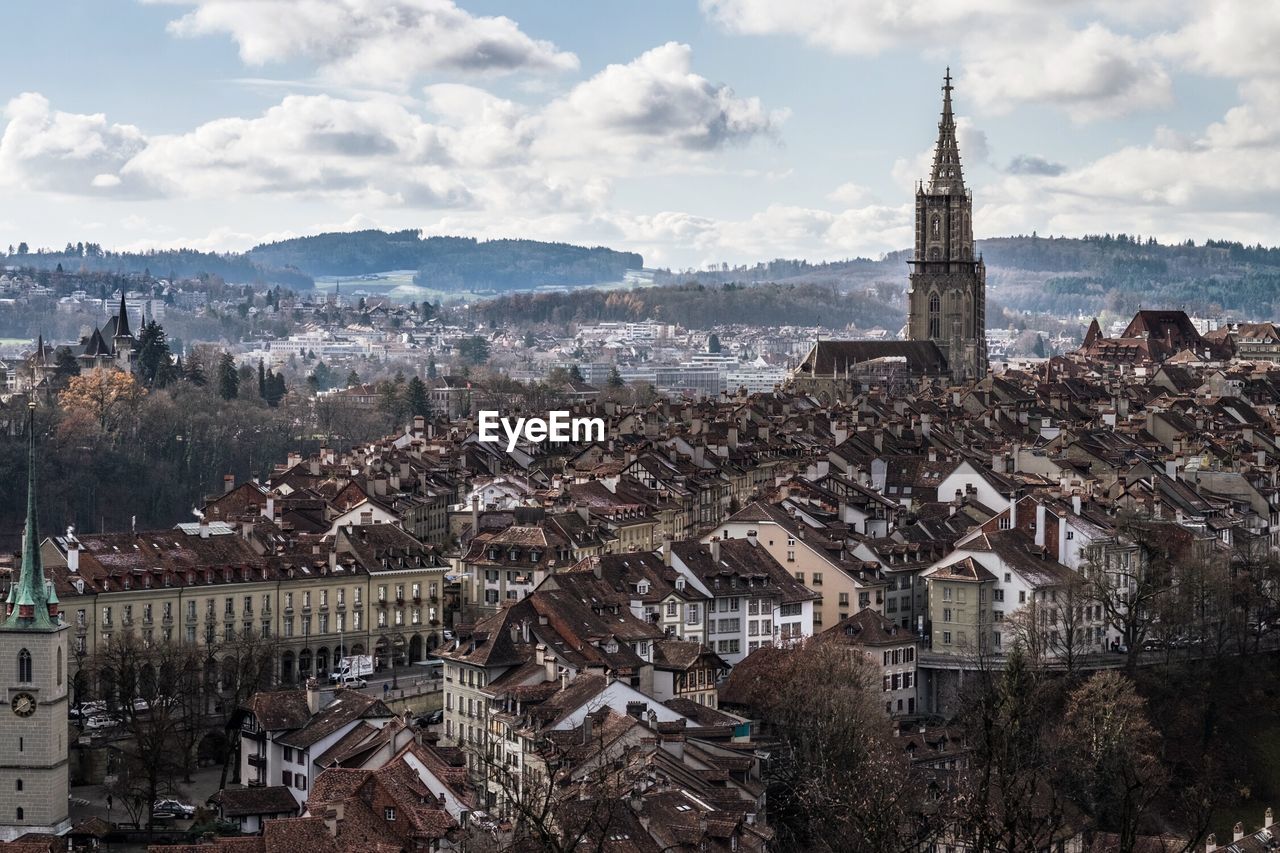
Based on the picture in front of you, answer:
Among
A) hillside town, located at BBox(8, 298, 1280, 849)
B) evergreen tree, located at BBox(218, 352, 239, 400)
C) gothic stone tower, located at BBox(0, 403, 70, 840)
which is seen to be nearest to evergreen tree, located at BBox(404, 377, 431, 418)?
evergreen tree, located at BBox(218, 352, 239, 400)

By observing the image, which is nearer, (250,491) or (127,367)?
(250,491)

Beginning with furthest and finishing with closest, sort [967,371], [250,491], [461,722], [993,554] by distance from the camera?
[967,371]
[250,491]
[993,554]
[461,722]

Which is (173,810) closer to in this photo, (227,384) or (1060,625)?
(1060,625)

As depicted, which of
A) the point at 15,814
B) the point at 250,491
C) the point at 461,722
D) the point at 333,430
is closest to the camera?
the point at 15,814

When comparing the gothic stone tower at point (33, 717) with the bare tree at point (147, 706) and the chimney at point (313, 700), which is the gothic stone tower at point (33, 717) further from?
the chimney at point (313, 700)

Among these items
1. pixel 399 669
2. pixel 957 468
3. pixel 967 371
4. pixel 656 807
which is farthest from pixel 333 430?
pixel 656 807

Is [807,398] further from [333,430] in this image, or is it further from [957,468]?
[957,468]

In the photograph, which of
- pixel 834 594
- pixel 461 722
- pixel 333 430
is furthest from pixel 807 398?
pixel 461 722
